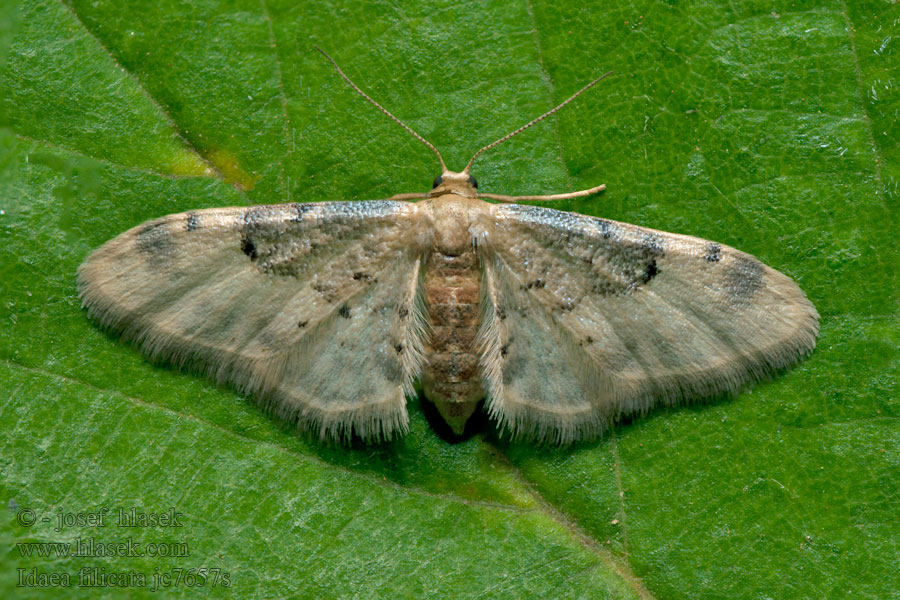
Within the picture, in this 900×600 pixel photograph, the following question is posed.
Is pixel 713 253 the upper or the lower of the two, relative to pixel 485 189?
lower

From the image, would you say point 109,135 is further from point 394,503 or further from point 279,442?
point 394,503

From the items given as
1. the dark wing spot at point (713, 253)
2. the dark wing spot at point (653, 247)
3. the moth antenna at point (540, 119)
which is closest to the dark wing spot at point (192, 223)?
the moth antenna at point (540, 119)

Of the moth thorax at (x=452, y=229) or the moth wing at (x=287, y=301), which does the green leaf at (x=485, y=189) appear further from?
the moth thorax at (x=452, y=229)

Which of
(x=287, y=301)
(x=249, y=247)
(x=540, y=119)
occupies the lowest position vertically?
(x=287, y=301)

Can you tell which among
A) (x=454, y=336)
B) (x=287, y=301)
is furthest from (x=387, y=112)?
(x=454, y=336)

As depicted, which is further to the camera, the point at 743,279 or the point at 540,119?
the point at 540,119

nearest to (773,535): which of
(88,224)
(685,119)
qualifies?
(685,119)

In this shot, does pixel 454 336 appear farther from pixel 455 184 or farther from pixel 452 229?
pixel 455 184
